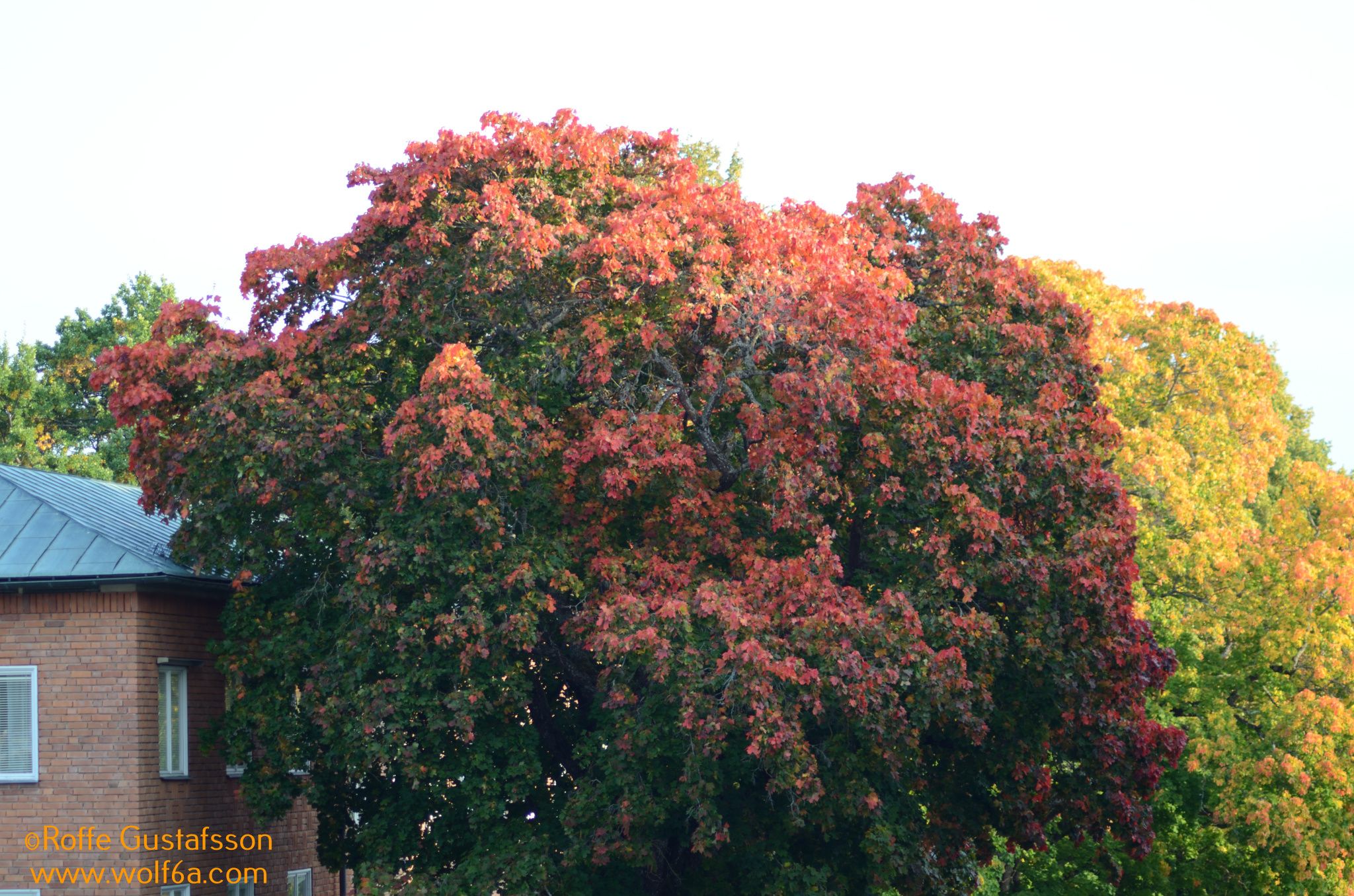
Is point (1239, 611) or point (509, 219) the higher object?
point (509, 219)

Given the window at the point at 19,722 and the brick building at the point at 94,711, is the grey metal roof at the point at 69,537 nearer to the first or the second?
the brick building at the point at 94,711

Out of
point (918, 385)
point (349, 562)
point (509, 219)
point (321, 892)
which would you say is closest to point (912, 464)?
point (918, 385)

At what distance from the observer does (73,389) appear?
1848 inches

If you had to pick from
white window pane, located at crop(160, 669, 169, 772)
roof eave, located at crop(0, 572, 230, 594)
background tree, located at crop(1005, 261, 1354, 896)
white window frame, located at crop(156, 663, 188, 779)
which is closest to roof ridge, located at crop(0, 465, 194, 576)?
roof eave, located at crop(0, 572, 230, 594)

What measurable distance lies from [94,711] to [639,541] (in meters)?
7.66

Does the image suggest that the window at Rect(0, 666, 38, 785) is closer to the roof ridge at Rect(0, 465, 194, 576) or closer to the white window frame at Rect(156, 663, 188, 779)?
the white window frame at Rect(156, 663, 188, 779)

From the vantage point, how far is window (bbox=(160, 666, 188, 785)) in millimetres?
20766

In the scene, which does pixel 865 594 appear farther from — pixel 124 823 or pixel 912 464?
pixel 124 823

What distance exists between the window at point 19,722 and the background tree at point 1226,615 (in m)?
18.6

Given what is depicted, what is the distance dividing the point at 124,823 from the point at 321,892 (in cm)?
730

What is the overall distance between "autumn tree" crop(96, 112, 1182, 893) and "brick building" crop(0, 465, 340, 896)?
3.73 ft

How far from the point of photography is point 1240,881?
99.2 feet

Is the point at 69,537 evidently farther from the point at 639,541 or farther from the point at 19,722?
the point at 639,541

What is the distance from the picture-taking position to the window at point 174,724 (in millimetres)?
20766
